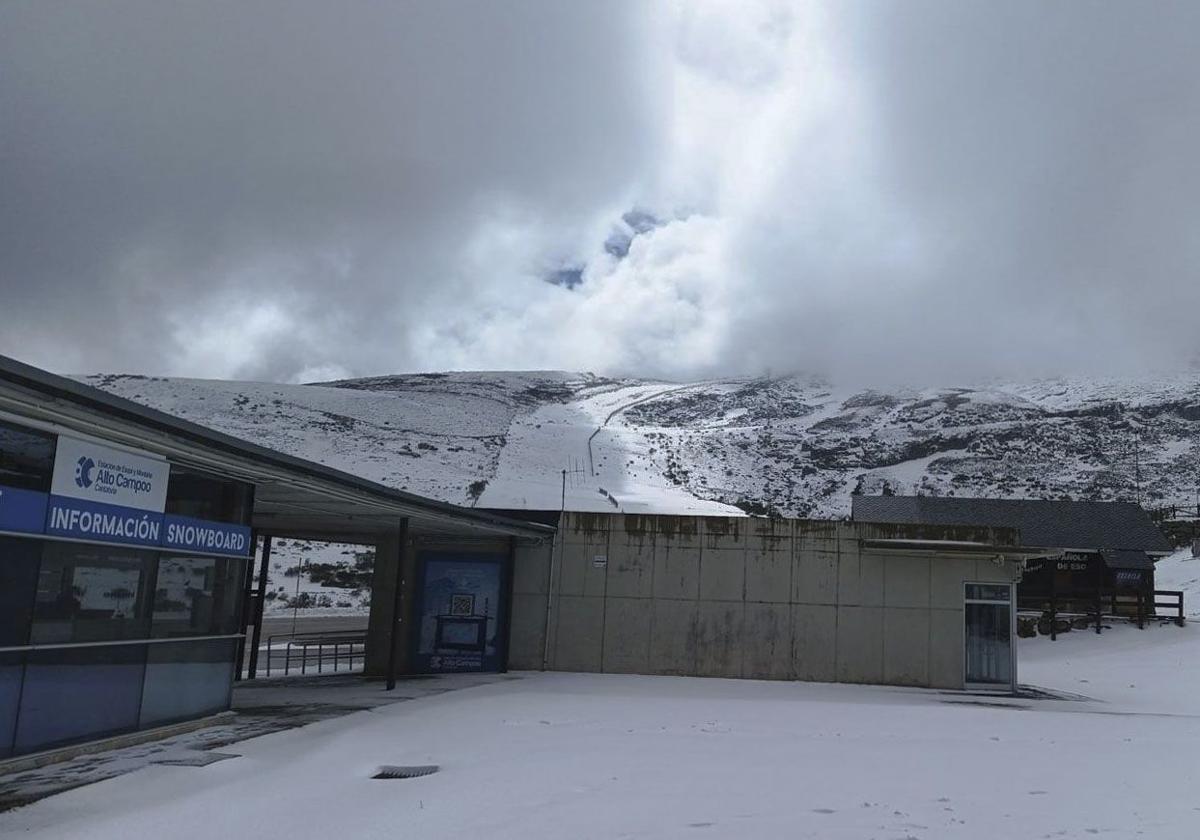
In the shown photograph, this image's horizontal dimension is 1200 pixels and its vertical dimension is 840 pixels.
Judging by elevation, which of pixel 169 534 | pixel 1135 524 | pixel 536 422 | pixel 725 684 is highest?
pixel 536 422

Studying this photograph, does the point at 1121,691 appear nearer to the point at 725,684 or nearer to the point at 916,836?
the point at 725,684

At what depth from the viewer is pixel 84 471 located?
9.02 m

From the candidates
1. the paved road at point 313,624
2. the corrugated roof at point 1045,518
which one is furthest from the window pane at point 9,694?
the corrugated roof at point 1045,518

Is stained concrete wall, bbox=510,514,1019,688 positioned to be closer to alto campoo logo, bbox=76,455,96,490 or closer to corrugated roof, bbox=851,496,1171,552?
alto campoo logo, bbox=76,455,96,490

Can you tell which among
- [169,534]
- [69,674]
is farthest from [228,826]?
[169,534]

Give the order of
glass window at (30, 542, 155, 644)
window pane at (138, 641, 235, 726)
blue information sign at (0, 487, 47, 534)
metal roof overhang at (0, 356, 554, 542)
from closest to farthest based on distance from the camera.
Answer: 1. metal roof overhang at (0, 356, 554, 542)
2. blue information sign at (0, 487, 47, 534)
3. glass window at (30, 542, 155, 644)
4. window pane at (138, 641, 235, 726)

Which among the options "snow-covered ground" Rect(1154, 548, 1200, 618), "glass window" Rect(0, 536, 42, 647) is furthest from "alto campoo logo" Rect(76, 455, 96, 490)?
"snow-covered ground" Rect(1154, 548, 1200, 618)

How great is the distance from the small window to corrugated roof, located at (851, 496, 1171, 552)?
1830 centimetres

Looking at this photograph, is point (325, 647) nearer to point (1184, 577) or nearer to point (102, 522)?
point (102, 522)

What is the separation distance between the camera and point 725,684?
18.5m

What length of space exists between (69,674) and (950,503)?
37.1 meters

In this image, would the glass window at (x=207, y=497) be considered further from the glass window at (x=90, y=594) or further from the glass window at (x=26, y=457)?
the glass window at (x=26, y=457)

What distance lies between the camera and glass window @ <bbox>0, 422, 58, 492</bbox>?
8.02m

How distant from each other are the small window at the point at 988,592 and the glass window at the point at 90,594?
16.3 m
